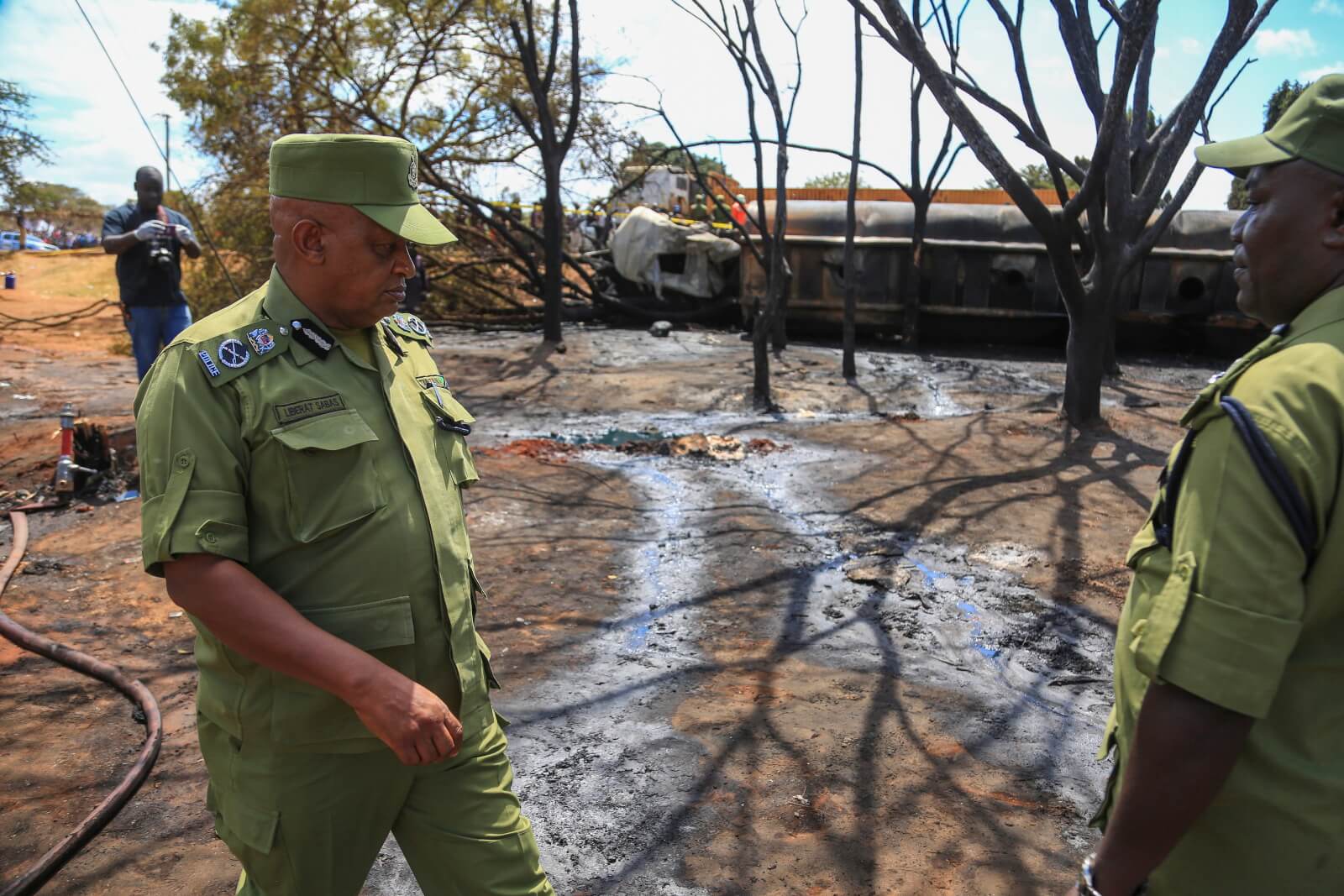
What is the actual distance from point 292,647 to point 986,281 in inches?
521

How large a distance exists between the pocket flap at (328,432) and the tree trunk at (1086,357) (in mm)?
6883

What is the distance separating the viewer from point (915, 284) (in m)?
13.3

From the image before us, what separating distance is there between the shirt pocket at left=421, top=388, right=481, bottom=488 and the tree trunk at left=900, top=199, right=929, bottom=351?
38.9ft

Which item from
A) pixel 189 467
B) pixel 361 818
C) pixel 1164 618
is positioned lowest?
pixel 361 818

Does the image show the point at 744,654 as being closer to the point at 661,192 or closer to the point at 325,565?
the point at 325,565

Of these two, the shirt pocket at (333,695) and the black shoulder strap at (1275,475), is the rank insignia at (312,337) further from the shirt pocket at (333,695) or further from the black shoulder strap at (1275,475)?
the black shoulder strap at (1275,475)

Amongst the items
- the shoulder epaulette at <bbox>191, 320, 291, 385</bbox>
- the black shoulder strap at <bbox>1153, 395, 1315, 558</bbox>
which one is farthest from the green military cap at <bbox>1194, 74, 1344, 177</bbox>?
the shoulder epaulette at <bbox>191, 320, 291, 385</bbox>

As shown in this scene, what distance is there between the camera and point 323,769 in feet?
5.53

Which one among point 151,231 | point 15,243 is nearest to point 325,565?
point 151,231

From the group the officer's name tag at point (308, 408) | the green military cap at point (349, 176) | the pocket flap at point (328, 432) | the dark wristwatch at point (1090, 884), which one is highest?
the green military cap at point (349, 176)

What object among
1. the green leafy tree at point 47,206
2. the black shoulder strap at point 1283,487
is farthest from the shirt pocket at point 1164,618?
the green leafy tree at point 47,206

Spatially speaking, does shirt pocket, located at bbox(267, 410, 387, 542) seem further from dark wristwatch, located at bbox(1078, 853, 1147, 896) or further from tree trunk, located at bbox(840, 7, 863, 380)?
tree trunk, located at bbox(840, 7, 863, 380)

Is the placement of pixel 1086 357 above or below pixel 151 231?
below

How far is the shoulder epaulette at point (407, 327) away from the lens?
212cm
